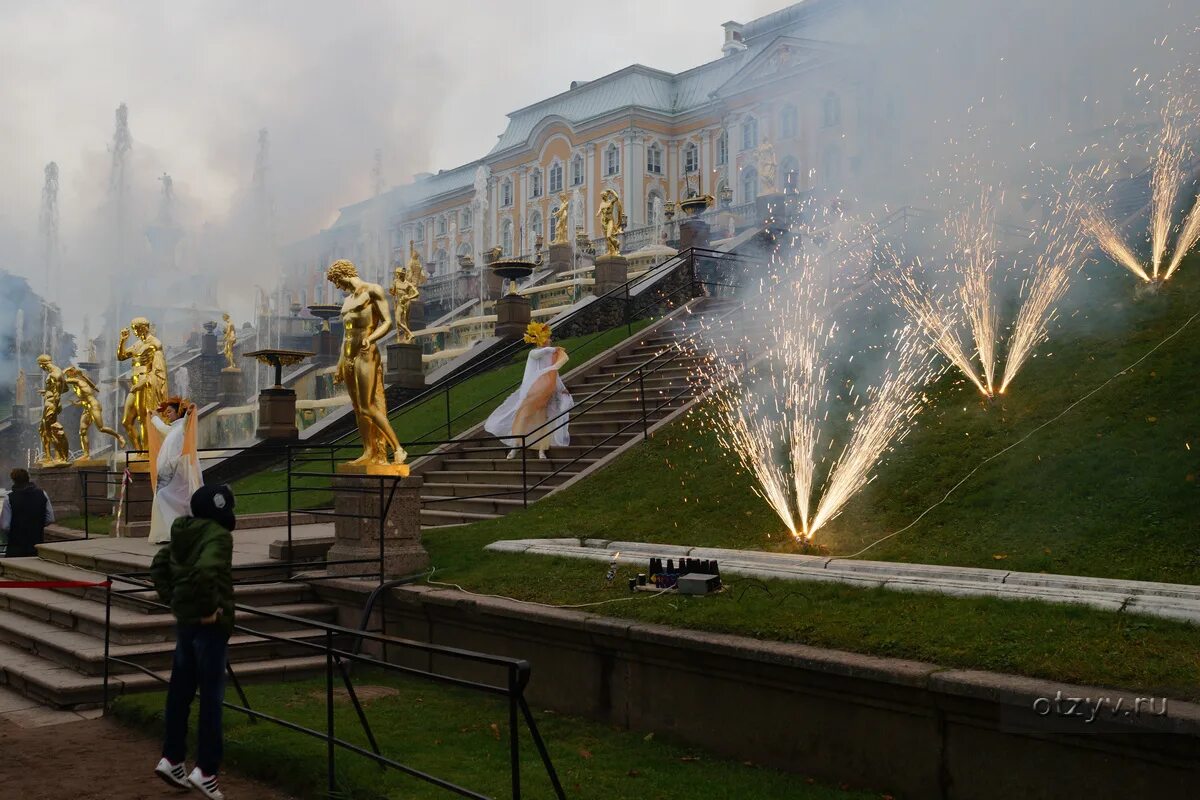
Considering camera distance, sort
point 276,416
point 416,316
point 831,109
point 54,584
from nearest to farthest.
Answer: point 54,584 < point 276,416 < point 416,316 < point 831,109

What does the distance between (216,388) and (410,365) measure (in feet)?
57.1

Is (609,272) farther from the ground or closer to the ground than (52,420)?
farther from the ground

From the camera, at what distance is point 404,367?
23547 millimetres

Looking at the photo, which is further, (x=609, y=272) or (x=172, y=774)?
(x=609, y=272)

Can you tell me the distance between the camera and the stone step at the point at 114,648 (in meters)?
8.62

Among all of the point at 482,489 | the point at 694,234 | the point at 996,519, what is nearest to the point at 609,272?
the point at 694,234

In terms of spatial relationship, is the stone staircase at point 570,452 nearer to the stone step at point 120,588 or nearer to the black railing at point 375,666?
the stone step at point 120,588

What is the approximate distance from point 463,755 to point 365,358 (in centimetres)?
559

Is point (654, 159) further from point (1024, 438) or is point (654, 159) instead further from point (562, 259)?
point (1024, 438)

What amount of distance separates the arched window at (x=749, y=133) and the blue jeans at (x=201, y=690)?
53801mm

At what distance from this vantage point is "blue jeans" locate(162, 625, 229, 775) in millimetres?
6191

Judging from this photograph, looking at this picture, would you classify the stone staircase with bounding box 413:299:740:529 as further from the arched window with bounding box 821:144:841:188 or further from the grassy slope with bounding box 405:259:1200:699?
the arched window with bounding box 821:144:841:188

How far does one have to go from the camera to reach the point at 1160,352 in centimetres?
1045

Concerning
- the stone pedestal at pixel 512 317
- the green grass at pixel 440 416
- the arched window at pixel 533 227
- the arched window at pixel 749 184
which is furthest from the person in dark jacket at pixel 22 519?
the arched window at pixel 533 227
